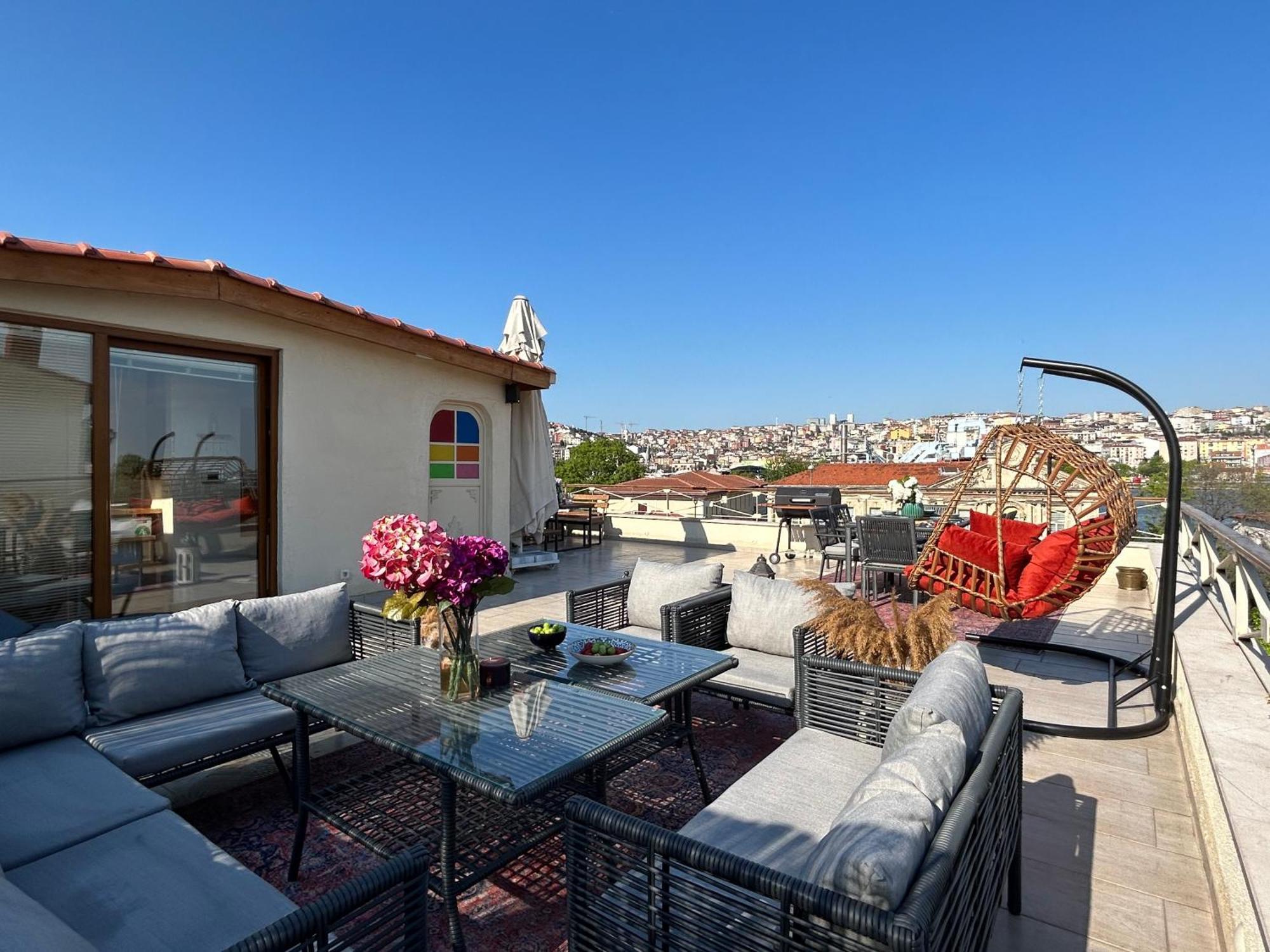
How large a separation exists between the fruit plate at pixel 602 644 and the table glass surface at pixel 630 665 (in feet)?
0.08

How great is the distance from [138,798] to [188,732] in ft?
1.66

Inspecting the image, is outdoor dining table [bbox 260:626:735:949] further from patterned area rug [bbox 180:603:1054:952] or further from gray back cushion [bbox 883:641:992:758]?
gray back cushion [bbox 883:641:992:758]

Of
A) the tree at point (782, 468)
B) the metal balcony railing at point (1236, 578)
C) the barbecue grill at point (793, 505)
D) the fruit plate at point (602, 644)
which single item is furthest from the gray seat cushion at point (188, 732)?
the tree at point (782, 468)

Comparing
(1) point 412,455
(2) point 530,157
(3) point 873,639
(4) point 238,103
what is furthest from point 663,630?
(2) point 530,157

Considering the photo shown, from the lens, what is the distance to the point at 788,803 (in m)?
2.03

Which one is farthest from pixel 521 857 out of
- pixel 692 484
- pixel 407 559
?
pixel 692 484

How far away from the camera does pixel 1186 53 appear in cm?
1082

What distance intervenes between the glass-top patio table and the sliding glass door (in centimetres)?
244

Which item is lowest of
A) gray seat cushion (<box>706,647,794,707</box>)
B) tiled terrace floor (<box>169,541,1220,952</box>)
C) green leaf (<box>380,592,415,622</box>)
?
tiled terrace floor (<box>169,541,1220,952</box>)

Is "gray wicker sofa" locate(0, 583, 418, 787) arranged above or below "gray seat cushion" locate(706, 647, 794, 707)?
above

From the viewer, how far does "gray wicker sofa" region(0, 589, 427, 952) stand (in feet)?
4.32

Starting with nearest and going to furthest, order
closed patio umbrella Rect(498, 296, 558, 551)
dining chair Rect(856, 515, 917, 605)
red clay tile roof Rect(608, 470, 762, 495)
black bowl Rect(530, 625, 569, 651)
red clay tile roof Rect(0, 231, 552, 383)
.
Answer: black bowl Rect(530, 625, 569, 651), red clay tile roof Rect(0, 231, 552, 383), dining chair Rect(856, 515, 917, 605), closed patio umbrella Rect(498, 296, 558, 551), red clay tile roof Rect(608, 470, 762, 495)

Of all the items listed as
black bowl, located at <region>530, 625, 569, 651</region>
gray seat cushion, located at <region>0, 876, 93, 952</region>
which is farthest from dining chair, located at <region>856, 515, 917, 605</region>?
gray seat cushion, located at <region>0, 876, 93, 952</region>

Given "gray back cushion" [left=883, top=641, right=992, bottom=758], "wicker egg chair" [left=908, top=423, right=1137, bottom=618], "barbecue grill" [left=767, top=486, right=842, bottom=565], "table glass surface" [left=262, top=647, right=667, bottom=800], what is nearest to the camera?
"gray back cushion" [left=883, top=641, right=992, bottom=758]
